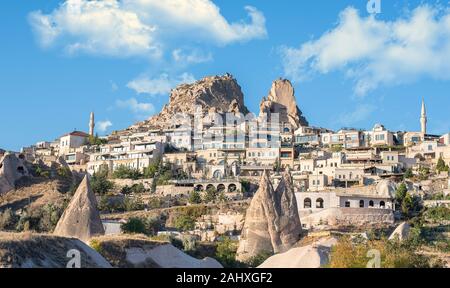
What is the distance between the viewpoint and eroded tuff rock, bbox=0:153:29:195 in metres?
74.8

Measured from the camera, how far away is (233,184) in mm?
79438

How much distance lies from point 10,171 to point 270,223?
31260 millimetres

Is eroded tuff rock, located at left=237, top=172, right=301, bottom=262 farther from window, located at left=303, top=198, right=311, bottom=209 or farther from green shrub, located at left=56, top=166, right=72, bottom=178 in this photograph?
green shrub, located at left=56, top=166, right=72, bottom=178

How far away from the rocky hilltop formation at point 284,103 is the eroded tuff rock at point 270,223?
171 ft

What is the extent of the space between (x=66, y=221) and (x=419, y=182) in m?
40.4

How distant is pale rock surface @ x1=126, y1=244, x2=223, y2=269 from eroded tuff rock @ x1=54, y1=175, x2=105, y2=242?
9306 millimetres

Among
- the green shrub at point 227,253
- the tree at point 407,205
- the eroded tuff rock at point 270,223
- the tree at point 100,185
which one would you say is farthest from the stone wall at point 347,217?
the tree at point 100,185

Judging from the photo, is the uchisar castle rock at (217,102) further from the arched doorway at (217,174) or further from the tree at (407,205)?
the tree at (407,205)

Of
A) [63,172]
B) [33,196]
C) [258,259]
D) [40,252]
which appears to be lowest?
[258,259]

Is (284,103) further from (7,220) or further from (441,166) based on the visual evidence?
(7,220)

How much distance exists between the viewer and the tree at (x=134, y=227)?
2174 inches

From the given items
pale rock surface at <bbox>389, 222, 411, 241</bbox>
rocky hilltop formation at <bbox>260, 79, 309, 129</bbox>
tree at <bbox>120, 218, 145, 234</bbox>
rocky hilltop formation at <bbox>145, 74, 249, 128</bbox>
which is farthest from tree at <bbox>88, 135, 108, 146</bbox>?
pale rock surface at <bbox>389, 222, 411, 241</bbox>

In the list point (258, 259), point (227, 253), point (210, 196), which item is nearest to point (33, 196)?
point (210, 196)

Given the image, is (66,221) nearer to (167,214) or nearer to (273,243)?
(273,243)
